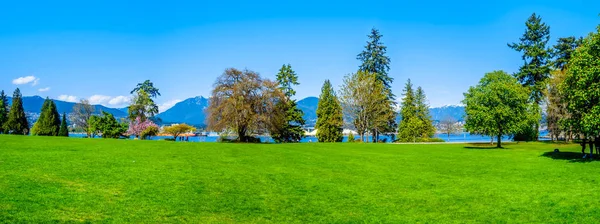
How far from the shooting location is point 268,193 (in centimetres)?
1492

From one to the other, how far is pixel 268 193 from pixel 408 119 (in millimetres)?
68167

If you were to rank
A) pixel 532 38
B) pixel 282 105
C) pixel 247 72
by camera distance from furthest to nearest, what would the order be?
pixel 532 38 < pixel 282 105 < pixel 247 72

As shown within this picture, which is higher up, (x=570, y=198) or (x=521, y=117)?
(x=521, y=117)

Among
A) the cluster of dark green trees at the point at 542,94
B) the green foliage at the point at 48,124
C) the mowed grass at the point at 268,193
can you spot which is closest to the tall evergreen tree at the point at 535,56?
the cluster of dark green trees at the point at 542,94

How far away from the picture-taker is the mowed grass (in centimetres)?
1136

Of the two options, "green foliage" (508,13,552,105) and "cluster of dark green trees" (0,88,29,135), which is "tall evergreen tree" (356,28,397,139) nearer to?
"green foliage" (508,13,552,105)

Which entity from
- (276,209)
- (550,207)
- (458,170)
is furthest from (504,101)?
(276,209)

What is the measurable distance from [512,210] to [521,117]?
113ft

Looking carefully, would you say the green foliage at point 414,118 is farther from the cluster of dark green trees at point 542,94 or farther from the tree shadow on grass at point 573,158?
the tree shadow on grass at point 573,158

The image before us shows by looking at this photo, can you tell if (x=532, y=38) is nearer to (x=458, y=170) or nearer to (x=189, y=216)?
(x=458, y=170)

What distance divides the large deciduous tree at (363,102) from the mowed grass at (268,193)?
41.6 meters

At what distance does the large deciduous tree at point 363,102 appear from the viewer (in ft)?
209

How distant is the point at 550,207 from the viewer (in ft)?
45.1

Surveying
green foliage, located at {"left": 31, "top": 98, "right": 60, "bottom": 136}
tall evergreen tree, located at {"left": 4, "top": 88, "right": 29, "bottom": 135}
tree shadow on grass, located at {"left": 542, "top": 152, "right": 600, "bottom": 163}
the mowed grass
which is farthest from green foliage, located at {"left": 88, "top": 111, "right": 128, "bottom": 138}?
tree shadow on grass, located at {"left": 542, "top": 152, "right": 600, "bottom": 163}
